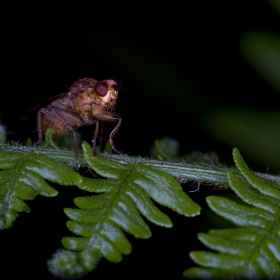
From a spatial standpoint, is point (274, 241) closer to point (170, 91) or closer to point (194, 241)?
point (194, 241)

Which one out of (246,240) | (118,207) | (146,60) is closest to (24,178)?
(118,207)

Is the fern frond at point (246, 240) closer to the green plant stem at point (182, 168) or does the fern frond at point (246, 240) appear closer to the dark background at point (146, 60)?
the green plant stem at point (182, 168)

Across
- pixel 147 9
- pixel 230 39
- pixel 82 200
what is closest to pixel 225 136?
pixel 230 39

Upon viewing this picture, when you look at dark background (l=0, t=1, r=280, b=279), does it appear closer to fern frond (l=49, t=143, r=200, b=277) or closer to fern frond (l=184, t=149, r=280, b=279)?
fern frond (l=49, t=143, r=200, b=277)

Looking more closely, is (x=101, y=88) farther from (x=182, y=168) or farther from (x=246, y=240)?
(x=246, y=240)

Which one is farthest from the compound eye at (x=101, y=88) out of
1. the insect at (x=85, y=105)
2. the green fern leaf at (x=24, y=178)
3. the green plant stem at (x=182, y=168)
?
the green fern leaf at (x=24, y=178)

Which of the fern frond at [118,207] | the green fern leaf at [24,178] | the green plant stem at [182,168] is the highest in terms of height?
the green plant stem at [182,168]

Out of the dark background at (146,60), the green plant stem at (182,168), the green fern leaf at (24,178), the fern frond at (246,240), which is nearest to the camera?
the fern frond at (246,240)
